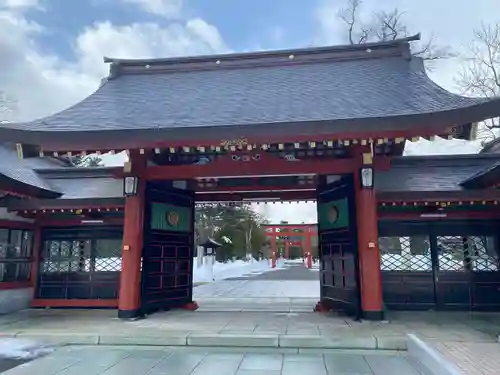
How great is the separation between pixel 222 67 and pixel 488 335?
8228mm

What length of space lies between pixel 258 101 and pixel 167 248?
3705 mm

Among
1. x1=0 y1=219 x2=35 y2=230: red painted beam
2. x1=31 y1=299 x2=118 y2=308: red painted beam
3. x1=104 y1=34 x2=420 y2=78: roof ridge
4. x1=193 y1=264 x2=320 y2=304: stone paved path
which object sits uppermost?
x1=104 y1=34 x2=420 y2=78: roof ridge

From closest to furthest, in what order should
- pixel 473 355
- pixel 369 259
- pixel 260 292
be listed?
pixel 473 355 → pixel 369 259 → pixel 260 292

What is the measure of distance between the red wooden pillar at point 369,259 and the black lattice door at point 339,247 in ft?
0.69

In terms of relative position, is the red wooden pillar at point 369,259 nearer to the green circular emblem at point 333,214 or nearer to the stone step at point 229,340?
the green circular emblem at point 333,214

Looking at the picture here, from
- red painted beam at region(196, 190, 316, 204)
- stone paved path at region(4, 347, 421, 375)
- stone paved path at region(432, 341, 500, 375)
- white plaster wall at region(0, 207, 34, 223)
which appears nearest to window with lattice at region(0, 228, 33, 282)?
white plaster wall at region(0, 207, 34, 223)

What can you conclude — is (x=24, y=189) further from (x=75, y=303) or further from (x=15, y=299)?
(x=75, y=303)

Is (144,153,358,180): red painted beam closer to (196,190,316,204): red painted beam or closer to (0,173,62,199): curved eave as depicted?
(196,190,316,204): red painted beam

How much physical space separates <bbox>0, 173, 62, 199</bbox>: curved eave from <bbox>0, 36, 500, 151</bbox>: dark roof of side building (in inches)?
51.9

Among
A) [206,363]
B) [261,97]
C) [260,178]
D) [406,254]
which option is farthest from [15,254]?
[406,254]

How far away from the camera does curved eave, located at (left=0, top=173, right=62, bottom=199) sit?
7057mm

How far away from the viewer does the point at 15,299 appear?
26.7 feet

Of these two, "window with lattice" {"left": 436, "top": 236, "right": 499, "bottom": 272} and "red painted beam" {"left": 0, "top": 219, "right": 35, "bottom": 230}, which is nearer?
"window with lattice" {"left": 436, "top": 236, "right": 499, "bottom": 272}

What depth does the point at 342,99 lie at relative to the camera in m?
7.28
